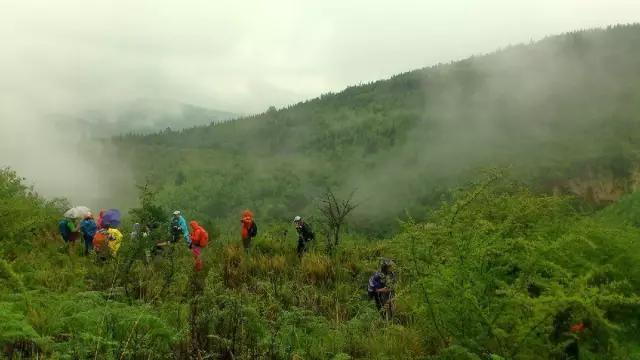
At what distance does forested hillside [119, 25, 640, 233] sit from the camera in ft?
372

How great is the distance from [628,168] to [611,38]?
9815cm

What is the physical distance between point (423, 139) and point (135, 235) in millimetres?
153148

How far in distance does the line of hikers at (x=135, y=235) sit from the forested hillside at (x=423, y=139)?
80900mm

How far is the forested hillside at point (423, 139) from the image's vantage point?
11331 cm

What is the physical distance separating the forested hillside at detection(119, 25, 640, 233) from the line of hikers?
3185 inches

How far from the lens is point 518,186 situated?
29.1 feet

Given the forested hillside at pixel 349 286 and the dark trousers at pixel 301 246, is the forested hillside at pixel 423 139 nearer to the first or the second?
the dark trousers at pixel 301 246

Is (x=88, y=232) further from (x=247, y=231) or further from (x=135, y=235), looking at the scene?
(x=247, y=231)

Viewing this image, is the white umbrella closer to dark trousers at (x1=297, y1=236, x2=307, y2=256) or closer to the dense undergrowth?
the dense undergrowth

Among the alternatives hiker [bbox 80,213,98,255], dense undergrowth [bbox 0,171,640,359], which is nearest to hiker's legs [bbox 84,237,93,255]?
hiker [bbox 80,213,98,255]

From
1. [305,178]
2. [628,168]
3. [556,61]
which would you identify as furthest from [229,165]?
[556,61]

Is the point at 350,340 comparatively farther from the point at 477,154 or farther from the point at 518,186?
the point at 477,154

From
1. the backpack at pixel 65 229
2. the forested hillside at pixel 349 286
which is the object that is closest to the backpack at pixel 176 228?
the forested hillside at pixel 349 286

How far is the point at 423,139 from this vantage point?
158m
